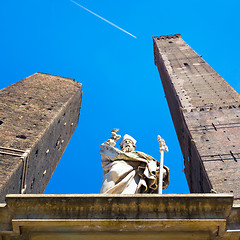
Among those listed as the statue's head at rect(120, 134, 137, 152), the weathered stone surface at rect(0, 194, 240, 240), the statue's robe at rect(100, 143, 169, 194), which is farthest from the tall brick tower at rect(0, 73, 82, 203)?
the weathered stone surface at rect(0, 194, 240, 240)

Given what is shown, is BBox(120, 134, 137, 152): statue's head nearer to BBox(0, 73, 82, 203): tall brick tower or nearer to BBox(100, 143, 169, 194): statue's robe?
BBox(100, 143, 169, 194): statue's robe

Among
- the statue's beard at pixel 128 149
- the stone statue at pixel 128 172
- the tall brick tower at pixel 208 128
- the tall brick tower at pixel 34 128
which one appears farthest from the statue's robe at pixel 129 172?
the tall brick tower at pixel 208 128

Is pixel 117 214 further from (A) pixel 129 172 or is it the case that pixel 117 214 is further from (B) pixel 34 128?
(B) pixel 34 128

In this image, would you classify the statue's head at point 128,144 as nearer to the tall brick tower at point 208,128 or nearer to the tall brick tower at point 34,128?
the tall brick tower at point 34,128

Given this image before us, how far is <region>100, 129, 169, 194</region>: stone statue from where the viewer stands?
14.2 feet

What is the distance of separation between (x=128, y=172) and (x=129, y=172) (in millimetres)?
24

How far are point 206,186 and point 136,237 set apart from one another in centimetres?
832

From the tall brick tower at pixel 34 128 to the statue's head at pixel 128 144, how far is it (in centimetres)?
442

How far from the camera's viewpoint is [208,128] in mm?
13711

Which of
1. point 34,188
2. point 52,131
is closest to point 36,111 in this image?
point 52,131

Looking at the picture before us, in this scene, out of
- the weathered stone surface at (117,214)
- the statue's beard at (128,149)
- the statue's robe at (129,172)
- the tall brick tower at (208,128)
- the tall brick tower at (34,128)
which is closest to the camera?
the weathered stone surface at (117,214)

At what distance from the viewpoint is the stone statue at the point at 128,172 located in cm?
434

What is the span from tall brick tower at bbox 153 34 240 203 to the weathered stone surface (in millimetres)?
6855

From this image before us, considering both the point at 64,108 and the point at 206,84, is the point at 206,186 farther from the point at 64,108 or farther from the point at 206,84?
the point at 206,84
